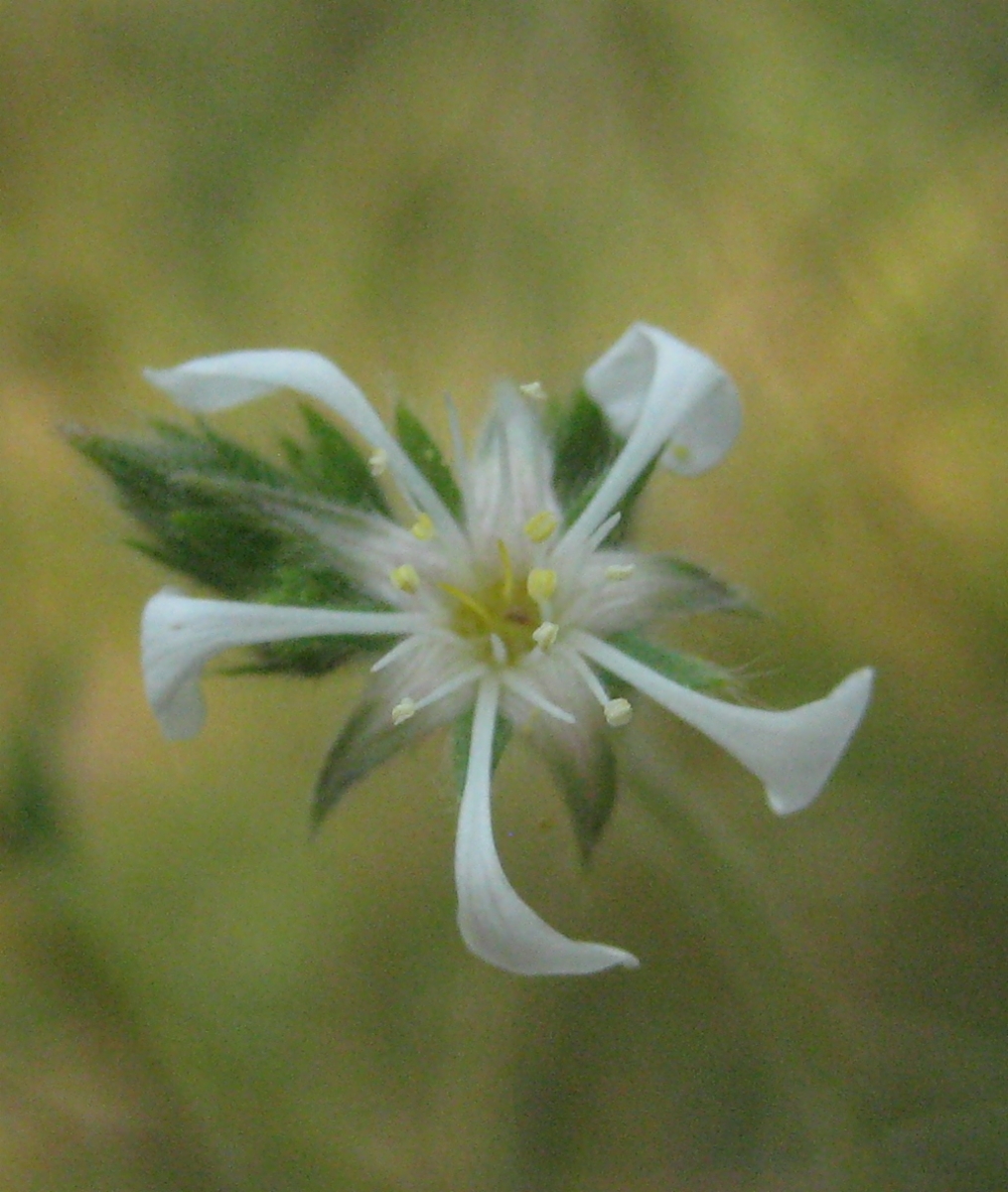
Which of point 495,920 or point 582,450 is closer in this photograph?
point 495,920

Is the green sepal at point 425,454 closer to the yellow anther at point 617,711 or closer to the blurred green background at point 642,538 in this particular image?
the yellow anther at point 617,711

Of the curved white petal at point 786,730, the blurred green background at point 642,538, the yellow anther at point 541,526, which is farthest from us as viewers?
the blurred green background at point 642,538

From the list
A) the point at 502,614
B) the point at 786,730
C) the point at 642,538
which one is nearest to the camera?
the point at 786,730

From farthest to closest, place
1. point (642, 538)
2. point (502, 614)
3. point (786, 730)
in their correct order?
point (642, 538), point (502, 614), point (786, 730)

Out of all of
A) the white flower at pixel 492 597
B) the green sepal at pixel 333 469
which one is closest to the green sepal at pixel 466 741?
the white flower at pixel 492 597

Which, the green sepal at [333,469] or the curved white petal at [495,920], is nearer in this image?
the curved white petal at [495,920]

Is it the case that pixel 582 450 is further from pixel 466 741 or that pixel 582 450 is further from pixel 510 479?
pixel 466 741

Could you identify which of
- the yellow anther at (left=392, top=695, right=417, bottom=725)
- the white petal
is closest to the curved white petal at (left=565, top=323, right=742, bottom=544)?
the white petal

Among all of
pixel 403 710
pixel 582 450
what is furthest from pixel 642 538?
pixel 403 710
